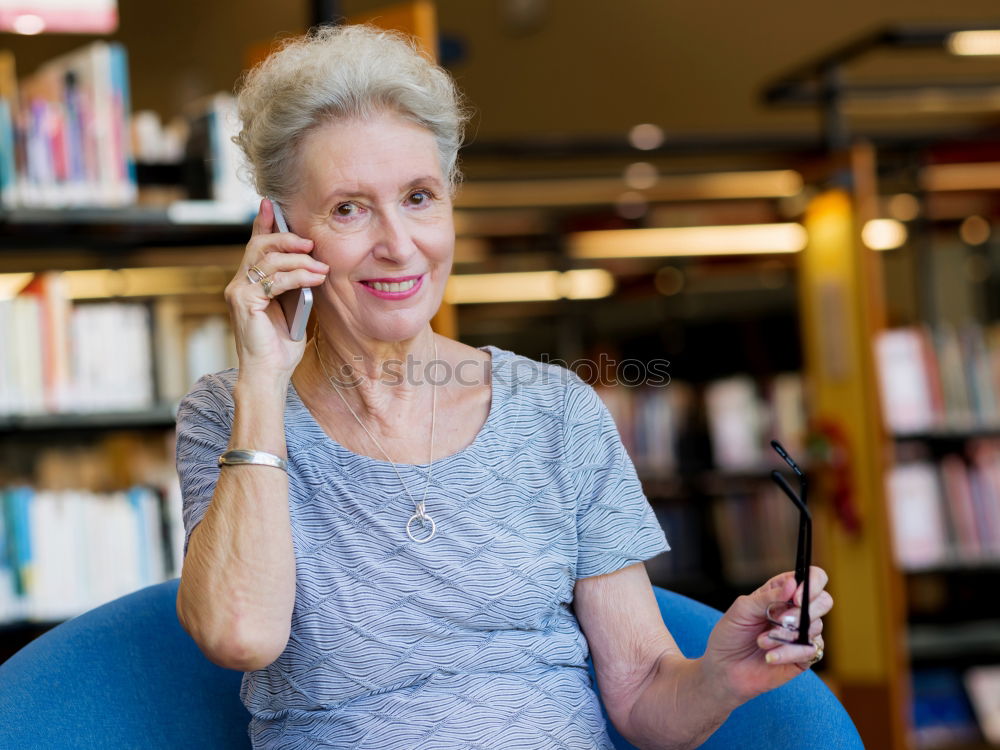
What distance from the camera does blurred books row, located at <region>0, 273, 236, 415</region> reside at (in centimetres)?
303

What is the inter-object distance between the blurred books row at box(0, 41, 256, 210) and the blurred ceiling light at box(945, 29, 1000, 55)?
7.73 ft

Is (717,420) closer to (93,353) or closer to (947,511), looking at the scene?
(947,511)

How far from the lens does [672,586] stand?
16.1 feet

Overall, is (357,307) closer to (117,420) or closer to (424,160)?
(424,160)

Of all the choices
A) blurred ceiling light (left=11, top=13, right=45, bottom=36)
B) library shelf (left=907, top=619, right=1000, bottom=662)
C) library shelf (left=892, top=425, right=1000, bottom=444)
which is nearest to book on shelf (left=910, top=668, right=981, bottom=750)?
library shelf (left=907, top=619, right=1000, bottom=662)

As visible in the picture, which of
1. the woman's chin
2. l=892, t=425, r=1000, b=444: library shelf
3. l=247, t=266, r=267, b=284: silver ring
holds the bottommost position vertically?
l=892, t=425, r=1000, b=444: library shelf

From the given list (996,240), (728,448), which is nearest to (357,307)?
(728,448)

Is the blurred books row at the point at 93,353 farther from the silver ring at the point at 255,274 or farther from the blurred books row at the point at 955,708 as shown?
the blurred books row at the point at 955,708

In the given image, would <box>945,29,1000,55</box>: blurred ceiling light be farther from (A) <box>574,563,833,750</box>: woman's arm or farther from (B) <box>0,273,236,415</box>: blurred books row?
(A) <box>574,563,833,750</box>: woman's arm

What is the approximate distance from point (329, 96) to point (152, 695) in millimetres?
850

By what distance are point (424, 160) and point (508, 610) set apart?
0.60 meters

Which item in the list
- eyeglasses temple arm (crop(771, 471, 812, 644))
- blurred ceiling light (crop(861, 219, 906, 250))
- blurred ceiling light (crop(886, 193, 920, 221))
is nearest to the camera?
eyeglasses temple arm (crop(771, 471, 812, 644))

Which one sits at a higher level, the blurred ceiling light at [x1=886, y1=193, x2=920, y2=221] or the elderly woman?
the blurred ceiling light at [x1=886, y1=193, x2=920, y2=221]

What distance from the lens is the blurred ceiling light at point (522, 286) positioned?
18.3 feet
